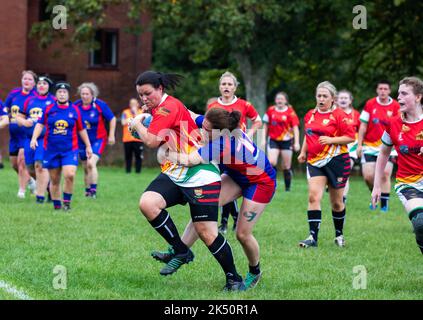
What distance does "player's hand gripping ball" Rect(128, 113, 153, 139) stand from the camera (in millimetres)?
7799

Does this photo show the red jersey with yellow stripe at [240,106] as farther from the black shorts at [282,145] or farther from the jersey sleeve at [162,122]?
the black shorts at [282,145]

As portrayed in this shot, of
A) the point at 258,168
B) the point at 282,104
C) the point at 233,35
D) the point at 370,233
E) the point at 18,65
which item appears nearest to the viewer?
the point at 258,168

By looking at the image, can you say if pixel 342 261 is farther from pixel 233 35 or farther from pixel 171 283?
pixel 233 35

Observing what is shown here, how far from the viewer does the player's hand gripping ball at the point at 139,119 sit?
7.80 meters

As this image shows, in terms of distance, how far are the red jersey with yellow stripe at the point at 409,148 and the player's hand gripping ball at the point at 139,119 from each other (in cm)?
245

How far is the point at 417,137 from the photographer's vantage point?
26.9ft

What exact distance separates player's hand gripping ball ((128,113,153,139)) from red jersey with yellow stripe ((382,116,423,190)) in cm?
245

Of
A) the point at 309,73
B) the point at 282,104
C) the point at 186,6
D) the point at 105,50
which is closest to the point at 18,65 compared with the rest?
the point at 105,50

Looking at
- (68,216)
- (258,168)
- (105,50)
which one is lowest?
(68,216)

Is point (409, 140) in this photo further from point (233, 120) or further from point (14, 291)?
point (14, 291)

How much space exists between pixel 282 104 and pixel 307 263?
10574 mm

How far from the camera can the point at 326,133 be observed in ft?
36.8

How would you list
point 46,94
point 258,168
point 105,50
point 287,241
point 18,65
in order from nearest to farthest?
point 258,168
point 287,241
point 46,94
point 18,65
point 105,50

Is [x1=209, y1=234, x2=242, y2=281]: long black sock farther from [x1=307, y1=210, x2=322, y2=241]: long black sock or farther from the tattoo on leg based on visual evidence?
[x1=307, y1=210, x2=322, y2=241]: long black sock
